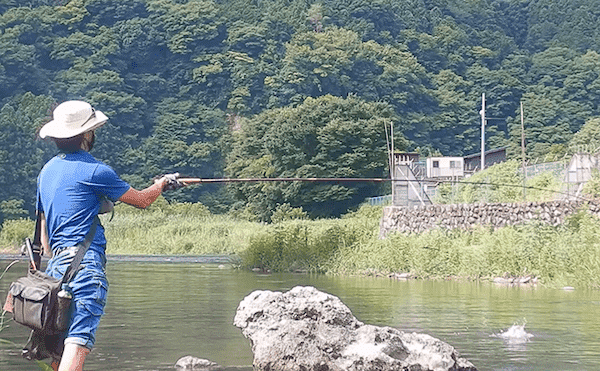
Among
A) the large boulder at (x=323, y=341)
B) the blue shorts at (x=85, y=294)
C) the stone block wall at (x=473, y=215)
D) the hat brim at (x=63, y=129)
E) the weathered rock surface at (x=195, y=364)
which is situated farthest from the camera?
the stone block wall at (x=473, y=215)

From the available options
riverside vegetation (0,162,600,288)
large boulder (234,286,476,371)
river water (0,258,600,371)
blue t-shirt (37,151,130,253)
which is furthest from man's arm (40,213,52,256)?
riverside vegetation (0,162,600,288)

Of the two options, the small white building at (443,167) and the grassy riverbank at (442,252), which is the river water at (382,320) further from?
the small white building at (443,167)

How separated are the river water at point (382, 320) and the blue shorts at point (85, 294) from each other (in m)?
5.00

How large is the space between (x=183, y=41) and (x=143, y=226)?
5247cm

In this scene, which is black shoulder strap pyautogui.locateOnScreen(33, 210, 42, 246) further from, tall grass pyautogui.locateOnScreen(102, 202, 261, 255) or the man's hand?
tall grass pyautogui.locateOnScreen(102, 202, 261, 255)

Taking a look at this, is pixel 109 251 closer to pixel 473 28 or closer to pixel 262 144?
pixel 262 144

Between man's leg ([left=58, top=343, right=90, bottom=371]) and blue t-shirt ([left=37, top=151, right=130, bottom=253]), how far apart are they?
58 cm

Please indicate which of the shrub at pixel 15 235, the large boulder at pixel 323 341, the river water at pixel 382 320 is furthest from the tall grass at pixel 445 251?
the shrub at pixel 15 235

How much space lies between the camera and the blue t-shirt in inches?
257

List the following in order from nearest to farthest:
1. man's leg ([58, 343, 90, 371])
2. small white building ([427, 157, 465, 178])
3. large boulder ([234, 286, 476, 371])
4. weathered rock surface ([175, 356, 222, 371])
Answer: man's leg ([58, 343, 90, 371]) → large boulder ([234, 286, 476, 371]) → weathered rock surface ([175, 356, 222, 371]) → small white building ([427, 157, 465, 178])

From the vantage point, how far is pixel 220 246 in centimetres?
4694

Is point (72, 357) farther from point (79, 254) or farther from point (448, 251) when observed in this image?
point (448, 251)

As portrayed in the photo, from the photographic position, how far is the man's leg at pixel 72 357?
6215mm

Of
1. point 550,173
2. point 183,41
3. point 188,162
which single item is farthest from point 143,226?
point 183,41
